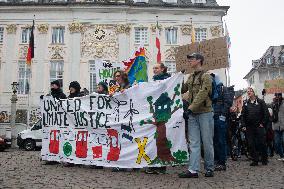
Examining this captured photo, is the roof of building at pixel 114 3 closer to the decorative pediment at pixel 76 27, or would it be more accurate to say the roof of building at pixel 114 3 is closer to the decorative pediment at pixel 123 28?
the decorative pediment at pixel 76 27

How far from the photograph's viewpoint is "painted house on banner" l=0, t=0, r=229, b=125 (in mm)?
36094

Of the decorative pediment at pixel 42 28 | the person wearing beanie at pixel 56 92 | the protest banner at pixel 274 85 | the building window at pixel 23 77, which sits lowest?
the person wearing beanie at pixel 56 92

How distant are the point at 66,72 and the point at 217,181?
31.6 metres

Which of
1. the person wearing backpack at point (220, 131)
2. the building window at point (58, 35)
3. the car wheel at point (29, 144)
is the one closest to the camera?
the person wearing backpack at point (220, 131)

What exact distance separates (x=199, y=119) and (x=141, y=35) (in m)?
31.1

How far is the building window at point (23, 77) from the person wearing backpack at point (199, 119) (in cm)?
3138

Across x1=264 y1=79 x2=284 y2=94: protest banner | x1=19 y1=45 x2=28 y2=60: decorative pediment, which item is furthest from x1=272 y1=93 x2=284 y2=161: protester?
x1=19 y1=45 x2=28 y2=60: decorative pediment

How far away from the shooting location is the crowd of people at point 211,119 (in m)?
6.57

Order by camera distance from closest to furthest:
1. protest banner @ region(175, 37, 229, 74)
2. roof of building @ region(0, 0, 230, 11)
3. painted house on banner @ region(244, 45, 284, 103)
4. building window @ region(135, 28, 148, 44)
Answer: protest banner @ region(175, 37, 229, 74) → roof of building @ region(0, 0, 230, 11) → building window @ region(135, 28, 148, 44) → painted house on banner @ region(244, 45, 284, 103)

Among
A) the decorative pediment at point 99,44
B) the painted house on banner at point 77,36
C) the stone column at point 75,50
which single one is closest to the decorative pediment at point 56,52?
the painted house on banner at point 77,36

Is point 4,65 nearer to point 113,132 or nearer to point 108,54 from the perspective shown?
point 108,54

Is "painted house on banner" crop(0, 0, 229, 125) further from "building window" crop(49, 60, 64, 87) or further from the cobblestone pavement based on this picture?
the cobblestone pavement

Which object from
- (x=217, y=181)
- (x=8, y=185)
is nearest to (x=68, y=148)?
(x=8, y=185)

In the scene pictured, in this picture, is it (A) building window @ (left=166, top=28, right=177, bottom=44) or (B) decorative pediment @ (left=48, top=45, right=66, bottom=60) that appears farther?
(A) building window @ (left=166, top=28, right=177, bottom=44)
